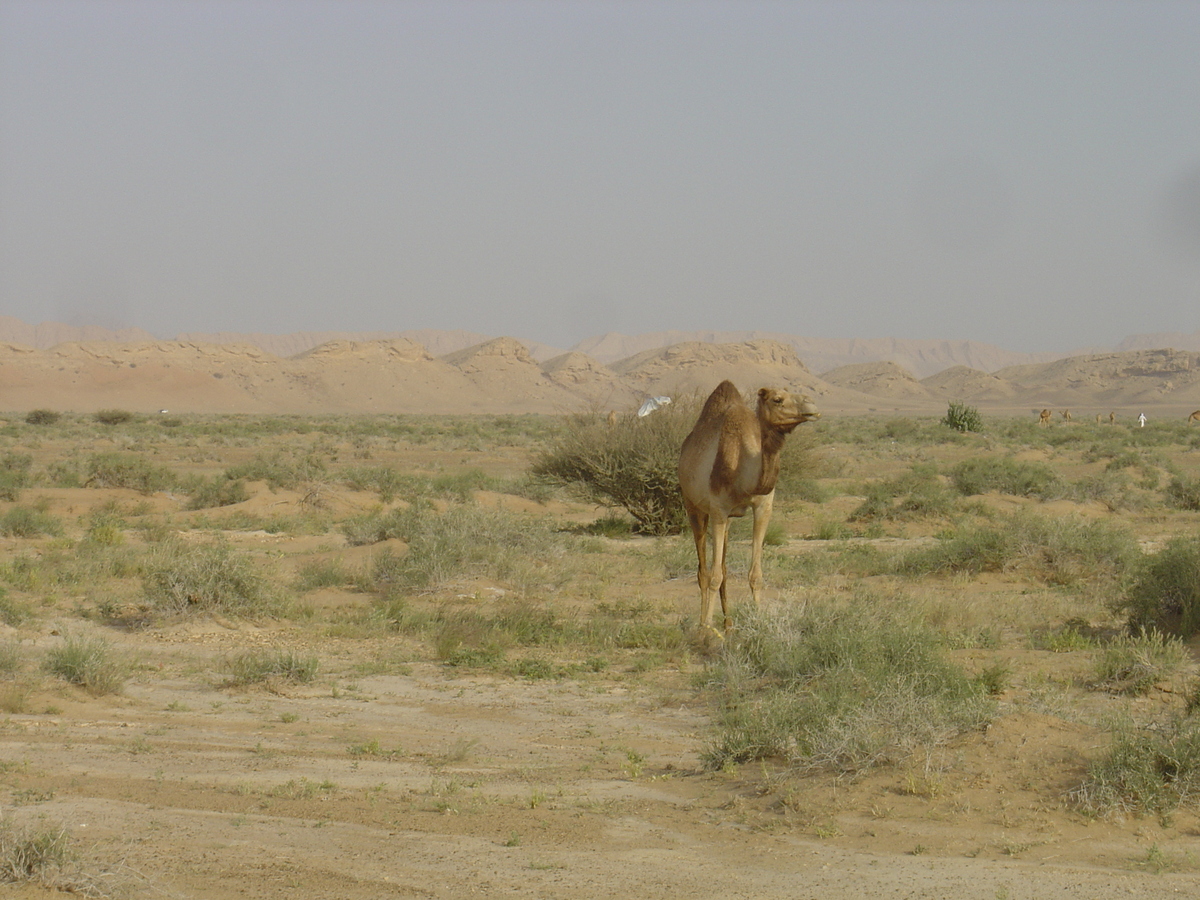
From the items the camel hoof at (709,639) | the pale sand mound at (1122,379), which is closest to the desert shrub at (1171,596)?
the camel hoof at (709,639)

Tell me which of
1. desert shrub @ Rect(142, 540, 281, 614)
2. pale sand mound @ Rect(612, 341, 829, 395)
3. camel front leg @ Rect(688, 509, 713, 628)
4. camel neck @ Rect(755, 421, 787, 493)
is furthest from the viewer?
pale sand mound @ Rect(612, 341, 829, 395)

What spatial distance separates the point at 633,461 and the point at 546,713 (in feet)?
33.3

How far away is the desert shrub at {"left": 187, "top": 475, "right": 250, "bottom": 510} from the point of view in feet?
76.3

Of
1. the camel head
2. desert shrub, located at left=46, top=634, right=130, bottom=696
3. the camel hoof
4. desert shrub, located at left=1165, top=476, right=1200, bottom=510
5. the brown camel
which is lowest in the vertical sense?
desert shrub, located at left=1165, top=476, right=1200, bottom=510

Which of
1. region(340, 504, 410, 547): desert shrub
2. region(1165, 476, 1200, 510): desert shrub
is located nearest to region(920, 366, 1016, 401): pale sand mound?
region(1165, 476, 1200, 510): desert shrub

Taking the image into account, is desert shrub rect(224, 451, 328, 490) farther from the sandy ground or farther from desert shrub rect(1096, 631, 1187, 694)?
desert shrub rect(1096, 631, 1187, 694)

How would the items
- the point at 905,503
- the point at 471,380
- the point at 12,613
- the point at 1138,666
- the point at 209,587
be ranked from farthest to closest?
the point at 471,380, the point at 905,503, the point at 209,587, the point at 12,613, the point at 1138,666

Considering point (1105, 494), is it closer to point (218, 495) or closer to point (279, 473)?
point (279, 473)

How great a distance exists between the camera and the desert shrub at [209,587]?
449 inches

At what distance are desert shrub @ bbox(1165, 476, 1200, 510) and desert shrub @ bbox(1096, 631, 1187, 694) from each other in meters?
15.8

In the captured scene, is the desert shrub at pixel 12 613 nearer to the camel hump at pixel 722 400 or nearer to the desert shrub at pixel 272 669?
the desert shrub at pixel 272 669

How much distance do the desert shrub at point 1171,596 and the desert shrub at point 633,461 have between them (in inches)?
345

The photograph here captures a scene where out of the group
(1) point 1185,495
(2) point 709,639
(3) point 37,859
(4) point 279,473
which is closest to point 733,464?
(2) point 709,639

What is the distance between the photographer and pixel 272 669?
898 centimetres
